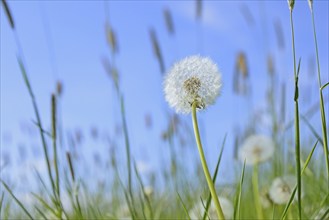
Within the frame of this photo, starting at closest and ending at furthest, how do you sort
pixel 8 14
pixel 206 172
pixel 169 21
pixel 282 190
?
pixel 206 172, pixel 8 14, pixel 282 190, pixel 169 21

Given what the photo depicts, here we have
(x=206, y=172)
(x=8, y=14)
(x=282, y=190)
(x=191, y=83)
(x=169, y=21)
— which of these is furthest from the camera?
(x=169, y=21)

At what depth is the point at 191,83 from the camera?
911 mm

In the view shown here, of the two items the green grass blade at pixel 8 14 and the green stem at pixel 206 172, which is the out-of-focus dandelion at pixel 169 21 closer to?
the green grass blade at pixel 8 14

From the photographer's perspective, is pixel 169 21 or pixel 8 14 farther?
pixel 169 21

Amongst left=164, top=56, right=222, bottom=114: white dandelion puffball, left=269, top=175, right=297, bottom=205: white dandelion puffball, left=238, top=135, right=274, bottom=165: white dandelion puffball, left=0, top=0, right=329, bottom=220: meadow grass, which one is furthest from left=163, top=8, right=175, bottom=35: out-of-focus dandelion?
left=164, top=56, right=222, bottom=114: white dandelion puffball

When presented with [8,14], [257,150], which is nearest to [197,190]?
[257,150]

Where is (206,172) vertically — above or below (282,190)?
above

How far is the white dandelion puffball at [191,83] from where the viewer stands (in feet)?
A: 2.90

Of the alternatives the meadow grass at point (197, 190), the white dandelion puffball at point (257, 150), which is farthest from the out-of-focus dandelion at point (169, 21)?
the white dandelion puffball at point (257, 150)

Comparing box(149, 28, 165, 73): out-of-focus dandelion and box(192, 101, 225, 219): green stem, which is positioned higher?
box(149, 28, 165, 73): out-of-focus dandelion

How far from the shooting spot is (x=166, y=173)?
9.07ft

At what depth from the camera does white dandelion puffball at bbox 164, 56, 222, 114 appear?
88 centimetres

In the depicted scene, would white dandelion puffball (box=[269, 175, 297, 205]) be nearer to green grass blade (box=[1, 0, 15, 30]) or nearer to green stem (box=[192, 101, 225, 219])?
green stem (box=[192, 101, 225, 219])

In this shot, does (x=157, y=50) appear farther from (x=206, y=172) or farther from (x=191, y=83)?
(x=206, y=172)
